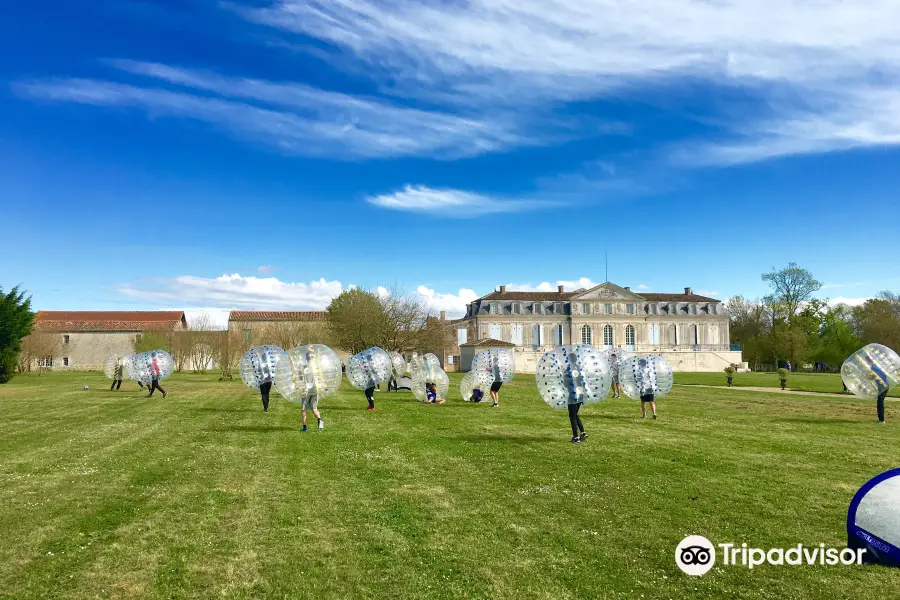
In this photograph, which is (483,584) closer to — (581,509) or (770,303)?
(581,509)

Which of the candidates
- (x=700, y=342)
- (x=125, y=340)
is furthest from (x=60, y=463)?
(x=700, y=342)

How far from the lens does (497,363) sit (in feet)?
87.9

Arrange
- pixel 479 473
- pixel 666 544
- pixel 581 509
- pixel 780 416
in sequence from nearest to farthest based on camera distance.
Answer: pixel 666 544
pixel 581 509
pixel 479 473
pixel 780 416

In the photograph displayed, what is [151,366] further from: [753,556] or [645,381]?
[753,556]

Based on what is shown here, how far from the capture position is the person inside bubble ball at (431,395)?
1090 inches

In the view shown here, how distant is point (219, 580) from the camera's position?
658 centimetres

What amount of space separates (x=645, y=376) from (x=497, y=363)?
25.2 ft

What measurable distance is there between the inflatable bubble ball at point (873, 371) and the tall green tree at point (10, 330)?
57.5 meters

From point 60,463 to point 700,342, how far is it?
89477 millimetres

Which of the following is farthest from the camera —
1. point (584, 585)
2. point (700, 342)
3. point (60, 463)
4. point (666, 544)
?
point (700, 342)

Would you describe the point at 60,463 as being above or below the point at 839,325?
below

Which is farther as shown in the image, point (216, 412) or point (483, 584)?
point (216, 412)

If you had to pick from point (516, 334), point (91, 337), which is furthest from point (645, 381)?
point (91, 337)

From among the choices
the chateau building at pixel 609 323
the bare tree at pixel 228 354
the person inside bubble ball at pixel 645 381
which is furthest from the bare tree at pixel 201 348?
the person inside bubble ball at pixel 645 381
